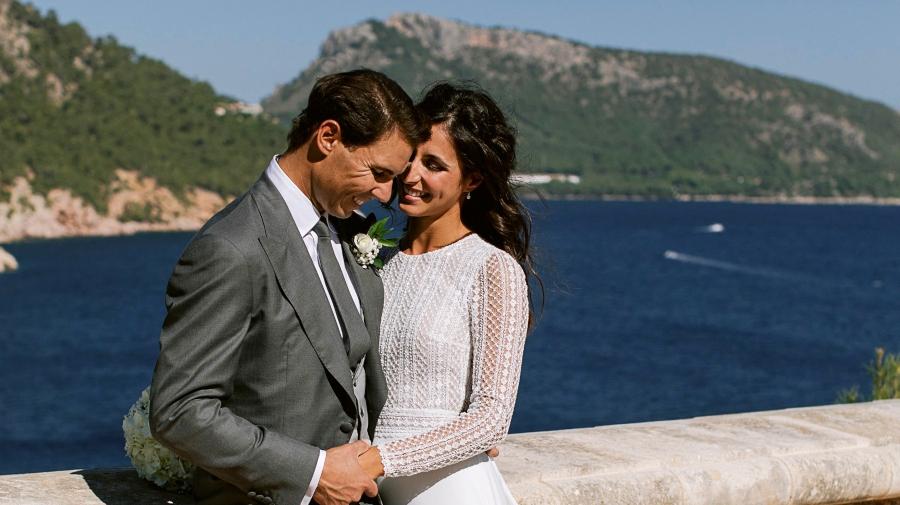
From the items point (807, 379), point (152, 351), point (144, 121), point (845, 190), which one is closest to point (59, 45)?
point (144, 121)

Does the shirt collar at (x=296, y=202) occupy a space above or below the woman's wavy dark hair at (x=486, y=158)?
below

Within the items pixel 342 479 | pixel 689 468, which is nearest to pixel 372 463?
pixel 342 479

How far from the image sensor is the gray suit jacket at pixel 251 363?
2.43m

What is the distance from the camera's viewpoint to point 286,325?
8.36ft

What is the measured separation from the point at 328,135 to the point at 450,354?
2.32 feet

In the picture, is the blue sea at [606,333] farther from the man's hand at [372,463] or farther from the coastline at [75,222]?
the coastline at [75,222]

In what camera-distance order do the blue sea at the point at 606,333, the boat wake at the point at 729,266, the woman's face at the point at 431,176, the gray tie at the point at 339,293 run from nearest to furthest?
the gray tie at the point at 339,293 → the woman's face at the point at 431,176 → the blue sea at the point at 606,333 → the boat wake at the point at 729,266

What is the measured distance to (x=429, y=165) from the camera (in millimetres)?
3143

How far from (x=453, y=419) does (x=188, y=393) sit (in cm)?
75

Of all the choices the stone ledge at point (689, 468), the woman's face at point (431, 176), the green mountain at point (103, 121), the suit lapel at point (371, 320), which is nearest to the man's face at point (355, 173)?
the suit lapel at point (371, 320)

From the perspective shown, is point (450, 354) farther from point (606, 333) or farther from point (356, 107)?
point (606, 333)

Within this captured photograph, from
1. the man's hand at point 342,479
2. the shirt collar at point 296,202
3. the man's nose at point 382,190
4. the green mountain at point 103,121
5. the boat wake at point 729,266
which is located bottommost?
the man's hand at point 342,479

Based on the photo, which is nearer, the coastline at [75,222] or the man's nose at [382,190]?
the man's nose at [382,190]

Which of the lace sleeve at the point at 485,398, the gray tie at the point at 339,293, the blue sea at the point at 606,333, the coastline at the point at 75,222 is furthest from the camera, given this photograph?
the coastline at the point at 75,222
